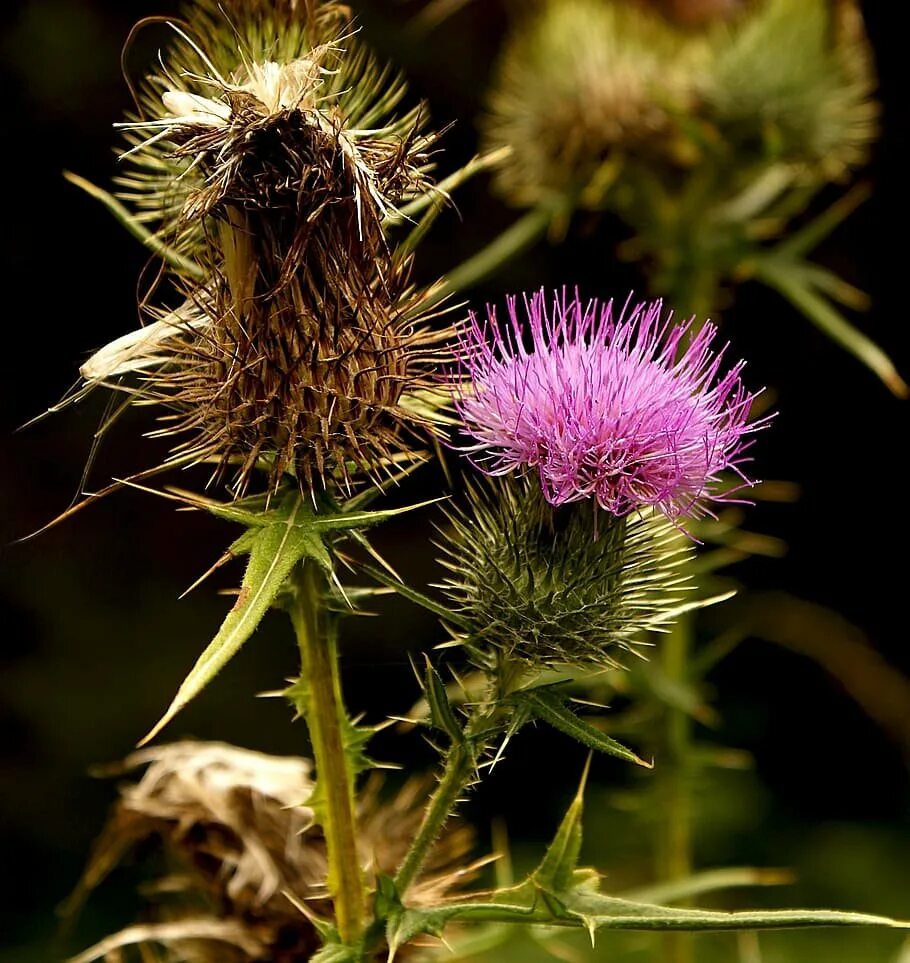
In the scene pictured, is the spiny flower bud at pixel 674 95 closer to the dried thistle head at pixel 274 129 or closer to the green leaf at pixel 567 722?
the dried thistle head at pixel 274 129

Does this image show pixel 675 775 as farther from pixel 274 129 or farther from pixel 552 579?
pixel 274 129

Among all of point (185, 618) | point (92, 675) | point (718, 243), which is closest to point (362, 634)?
point (185, 618)

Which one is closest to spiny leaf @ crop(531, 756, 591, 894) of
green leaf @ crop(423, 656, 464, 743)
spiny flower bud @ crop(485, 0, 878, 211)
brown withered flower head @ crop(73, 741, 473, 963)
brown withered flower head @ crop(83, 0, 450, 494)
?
green leaf @ crop(423, 656, 464, 743)

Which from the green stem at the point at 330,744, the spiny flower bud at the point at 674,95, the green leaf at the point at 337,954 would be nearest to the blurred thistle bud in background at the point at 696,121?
the spiny flower bud at the point at 674,95

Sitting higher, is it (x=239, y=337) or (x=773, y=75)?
(x=773, y=75)

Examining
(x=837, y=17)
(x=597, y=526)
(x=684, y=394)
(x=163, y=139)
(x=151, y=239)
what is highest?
(x=837, y=17)

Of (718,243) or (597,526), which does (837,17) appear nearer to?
(718,243)

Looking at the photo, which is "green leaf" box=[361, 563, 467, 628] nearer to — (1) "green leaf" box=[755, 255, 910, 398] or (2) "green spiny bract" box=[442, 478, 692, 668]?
(2) "green spiny bract" box=[442, 478, 692, 668]
